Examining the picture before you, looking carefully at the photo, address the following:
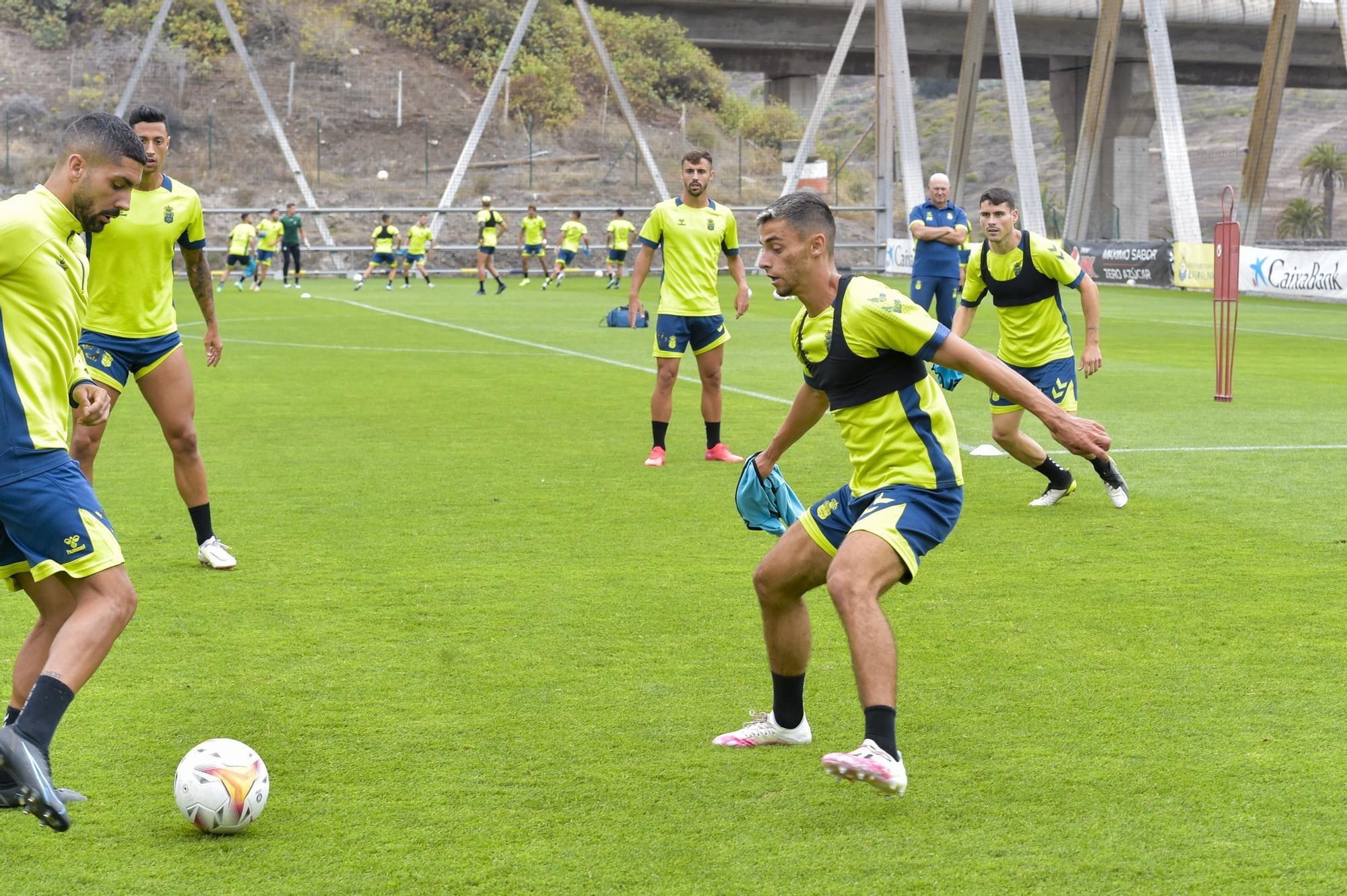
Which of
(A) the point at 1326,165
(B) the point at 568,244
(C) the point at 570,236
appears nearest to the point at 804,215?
(B) the point at 568,244

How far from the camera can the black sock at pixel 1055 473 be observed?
398 inches

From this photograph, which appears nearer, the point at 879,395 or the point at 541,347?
the point at 879,395

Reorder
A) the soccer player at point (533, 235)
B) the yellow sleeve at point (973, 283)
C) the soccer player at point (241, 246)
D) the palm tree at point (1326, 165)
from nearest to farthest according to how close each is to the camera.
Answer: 1. the yellow sleeve at point (973, 283)
2. the soccer player at point (241, 246)
3. the soccer player at point (533, 235)
4. the palm tree at point (1326, 165)

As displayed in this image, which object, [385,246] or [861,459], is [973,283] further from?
[385,246]

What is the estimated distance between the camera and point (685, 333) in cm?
1212

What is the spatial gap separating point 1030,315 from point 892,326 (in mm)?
5834

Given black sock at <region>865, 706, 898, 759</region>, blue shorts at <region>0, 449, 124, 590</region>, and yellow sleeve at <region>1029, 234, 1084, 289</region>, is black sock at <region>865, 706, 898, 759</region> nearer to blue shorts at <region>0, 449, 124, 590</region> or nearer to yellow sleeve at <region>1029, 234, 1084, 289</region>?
blue shorts at <region>0, 449, 124, 590</region>

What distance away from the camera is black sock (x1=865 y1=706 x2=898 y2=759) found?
15.0 feet

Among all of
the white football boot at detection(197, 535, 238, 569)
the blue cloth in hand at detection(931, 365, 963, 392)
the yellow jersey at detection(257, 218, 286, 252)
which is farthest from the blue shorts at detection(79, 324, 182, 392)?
the yellow jersey at detection(257, 218, 286, 252)

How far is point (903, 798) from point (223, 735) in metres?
2.33

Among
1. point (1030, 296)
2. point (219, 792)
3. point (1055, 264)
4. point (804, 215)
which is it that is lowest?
point (219, 792)

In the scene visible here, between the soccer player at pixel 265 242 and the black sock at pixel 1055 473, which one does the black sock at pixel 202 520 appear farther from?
the soccer player at pixel 265 242

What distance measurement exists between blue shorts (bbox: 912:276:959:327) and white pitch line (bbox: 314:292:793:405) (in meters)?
2.20

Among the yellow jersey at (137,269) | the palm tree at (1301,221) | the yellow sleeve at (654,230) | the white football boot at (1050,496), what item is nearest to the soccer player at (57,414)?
the yellow jersey at (137,269)
